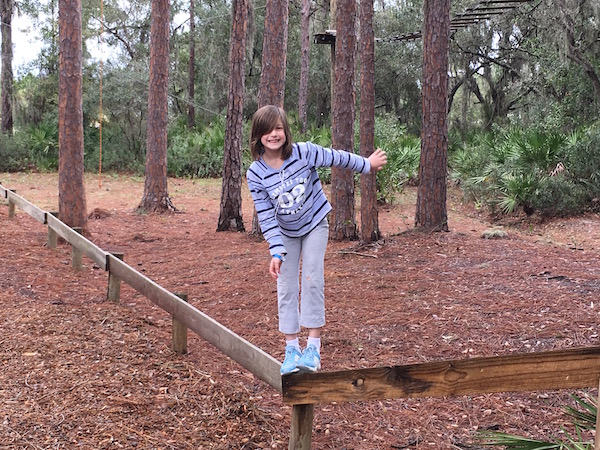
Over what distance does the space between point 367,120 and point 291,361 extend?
6.65 meters

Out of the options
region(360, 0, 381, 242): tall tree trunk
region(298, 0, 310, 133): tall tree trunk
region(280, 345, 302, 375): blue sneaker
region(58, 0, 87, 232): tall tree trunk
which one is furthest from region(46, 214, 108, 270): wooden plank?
region(298, 0, 310, 133): tall tree trunk

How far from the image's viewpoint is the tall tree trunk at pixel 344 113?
32.4ft

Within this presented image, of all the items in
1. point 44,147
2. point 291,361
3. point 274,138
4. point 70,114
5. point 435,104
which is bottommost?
point 291,361

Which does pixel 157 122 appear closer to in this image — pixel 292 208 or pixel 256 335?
pixel 256 335

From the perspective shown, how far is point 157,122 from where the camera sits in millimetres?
14414

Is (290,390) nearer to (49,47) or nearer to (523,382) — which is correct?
(523,382)

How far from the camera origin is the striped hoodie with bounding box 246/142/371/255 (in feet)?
11.6

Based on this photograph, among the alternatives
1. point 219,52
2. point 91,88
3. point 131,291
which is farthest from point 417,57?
point 131,291

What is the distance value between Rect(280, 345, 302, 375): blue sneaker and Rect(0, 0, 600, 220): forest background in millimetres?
11749

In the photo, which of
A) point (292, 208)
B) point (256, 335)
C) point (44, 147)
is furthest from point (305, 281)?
point (44, 147)

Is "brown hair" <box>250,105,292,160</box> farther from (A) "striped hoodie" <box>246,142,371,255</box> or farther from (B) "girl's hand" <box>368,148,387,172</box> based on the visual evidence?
(B) "girl's hand" <box>368,148,387,172</box>

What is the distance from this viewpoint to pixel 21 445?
11.9 feet

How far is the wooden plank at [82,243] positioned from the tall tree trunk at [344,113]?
4.23 meters

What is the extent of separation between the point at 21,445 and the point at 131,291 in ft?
13.7
